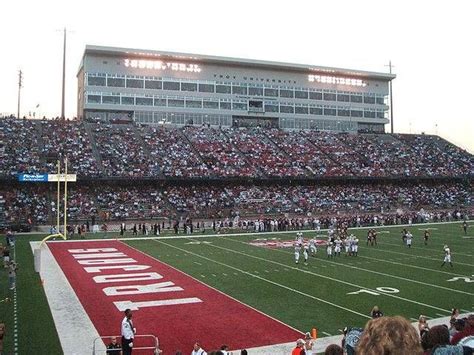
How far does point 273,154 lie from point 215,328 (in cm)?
4718

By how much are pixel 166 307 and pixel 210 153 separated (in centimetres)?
4160

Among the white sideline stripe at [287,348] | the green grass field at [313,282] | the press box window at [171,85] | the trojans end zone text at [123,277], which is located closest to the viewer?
the white sideline stripe at [287,348]

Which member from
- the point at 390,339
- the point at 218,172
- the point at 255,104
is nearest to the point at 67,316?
the point at 390,339

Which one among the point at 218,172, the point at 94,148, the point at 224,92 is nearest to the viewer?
the point at 218,172

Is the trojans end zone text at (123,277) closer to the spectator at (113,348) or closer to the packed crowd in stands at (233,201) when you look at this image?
the spectator at (113,348)

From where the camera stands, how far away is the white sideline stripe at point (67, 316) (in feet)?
41.1

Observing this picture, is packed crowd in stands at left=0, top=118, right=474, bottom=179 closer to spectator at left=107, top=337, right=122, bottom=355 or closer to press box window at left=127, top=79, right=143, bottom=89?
press box window at left=127, top=79, right=143, bottom=89

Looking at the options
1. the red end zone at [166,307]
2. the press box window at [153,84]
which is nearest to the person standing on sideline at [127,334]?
the red end zone at [166,307]

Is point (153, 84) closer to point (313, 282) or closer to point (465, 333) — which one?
point (313, 282)

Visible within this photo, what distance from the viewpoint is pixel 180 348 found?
12.1 metres

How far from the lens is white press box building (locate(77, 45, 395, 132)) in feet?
208

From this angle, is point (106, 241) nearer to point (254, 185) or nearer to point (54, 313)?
point (54, 313)

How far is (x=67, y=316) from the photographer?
15.2 metres

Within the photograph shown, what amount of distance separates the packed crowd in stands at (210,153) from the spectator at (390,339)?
4695 cm
